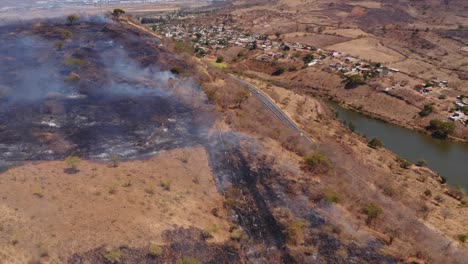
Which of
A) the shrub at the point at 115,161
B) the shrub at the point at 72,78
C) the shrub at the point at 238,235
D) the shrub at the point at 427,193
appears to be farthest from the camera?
the shrub at the point at 72,78

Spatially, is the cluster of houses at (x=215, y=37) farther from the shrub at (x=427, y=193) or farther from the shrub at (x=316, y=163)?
the shrub at (x=427, y=193)

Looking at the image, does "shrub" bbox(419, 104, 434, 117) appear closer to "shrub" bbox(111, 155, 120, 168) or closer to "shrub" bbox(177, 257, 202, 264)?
"shrub" bbox(111, 155, 120, 168)

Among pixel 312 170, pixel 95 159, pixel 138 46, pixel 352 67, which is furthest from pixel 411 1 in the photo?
pixel 95 159

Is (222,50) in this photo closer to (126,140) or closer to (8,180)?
(126,140)

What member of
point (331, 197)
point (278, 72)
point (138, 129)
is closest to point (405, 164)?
point (331, 197)

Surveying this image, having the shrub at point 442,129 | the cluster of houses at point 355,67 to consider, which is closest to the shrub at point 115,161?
the shrub at point 442,129

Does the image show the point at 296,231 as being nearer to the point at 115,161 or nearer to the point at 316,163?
the point at 316,163
